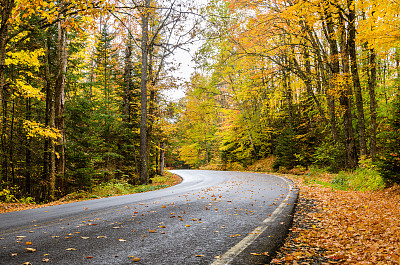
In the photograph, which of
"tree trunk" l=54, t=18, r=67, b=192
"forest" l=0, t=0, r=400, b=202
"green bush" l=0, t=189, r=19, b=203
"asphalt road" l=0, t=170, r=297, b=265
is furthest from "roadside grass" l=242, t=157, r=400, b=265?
"tree trunk" l=54, t=18, r=67, b=192

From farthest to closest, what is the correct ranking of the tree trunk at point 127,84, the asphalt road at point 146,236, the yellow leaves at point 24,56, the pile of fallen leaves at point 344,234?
the tree trunk at point 127,84 → the yellow leaves at point 24,56 → the pile of fallen leaves at point 344,234 → the asphalt road at point 146,236

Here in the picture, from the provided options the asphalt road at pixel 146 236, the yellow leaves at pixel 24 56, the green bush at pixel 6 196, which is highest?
the yellow leaves at pixel 24 56

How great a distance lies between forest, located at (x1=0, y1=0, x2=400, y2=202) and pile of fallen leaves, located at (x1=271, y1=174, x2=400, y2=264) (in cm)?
329

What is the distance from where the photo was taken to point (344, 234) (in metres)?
4.12

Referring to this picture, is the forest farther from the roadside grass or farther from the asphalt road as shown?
the asphalt road

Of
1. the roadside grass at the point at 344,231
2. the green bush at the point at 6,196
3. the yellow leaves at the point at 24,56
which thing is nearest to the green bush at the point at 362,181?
the roadside grass at the point at 344,231

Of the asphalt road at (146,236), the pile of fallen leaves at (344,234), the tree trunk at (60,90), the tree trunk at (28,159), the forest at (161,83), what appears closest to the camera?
the asphalt road at (146,236)

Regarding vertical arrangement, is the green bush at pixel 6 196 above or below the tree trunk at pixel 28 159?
below

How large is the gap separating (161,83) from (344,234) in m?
15.5

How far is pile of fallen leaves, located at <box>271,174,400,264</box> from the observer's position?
3105 millimetres

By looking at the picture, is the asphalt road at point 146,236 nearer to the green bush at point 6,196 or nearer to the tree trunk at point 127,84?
the green bush at point 6,196

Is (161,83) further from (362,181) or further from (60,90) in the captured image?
(362,181)

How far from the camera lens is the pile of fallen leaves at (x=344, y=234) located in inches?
122

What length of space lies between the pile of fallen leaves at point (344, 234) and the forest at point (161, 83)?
329cm
